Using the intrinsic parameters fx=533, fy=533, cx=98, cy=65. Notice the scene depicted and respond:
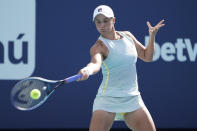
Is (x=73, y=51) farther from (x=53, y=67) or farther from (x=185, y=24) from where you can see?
(x=185, y=24)

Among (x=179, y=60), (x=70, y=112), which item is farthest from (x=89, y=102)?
(x=179, y=60)

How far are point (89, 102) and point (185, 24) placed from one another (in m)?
1.46

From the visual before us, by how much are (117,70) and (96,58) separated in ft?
1.02

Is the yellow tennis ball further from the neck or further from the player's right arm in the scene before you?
the neck

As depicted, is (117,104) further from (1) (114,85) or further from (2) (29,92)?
(2) (29,92)

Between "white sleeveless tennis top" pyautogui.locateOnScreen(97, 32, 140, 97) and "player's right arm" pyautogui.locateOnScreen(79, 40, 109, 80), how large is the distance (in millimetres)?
37

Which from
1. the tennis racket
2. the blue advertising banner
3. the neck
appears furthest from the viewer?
the blue advertising banner

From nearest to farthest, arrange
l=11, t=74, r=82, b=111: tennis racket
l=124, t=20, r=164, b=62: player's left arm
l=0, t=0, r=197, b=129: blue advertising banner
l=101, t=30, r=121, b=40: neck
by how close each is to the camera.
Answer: l=11, t=74, r=82, b=111: tennis racket → l=101, t=30, r=121, b=40: neck → l=124, t=20, r=164, b=62: player's left arm → l=0, t=0, r=197, b=129: blue advertising banner

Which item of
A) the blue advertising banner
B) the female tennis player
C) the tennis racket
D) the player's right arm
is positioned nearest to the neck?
the female tennis player

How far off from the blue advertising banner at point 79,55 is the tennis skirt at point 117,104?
2057 millimetres

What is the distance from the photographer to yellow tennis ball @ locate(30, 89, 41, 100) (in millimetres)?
3840

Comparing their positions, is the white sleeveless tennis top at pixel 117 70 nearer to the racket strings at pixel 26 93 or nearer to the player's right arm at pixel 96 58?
the player's right arm at pixel 96 58

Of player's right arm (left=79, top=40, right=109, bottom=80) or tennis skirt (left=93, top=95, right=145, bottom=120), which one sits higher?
player's right arm (left=79, top=40, right=109, bottom=80)

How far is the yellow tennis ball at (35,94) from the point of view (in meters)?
3.84
